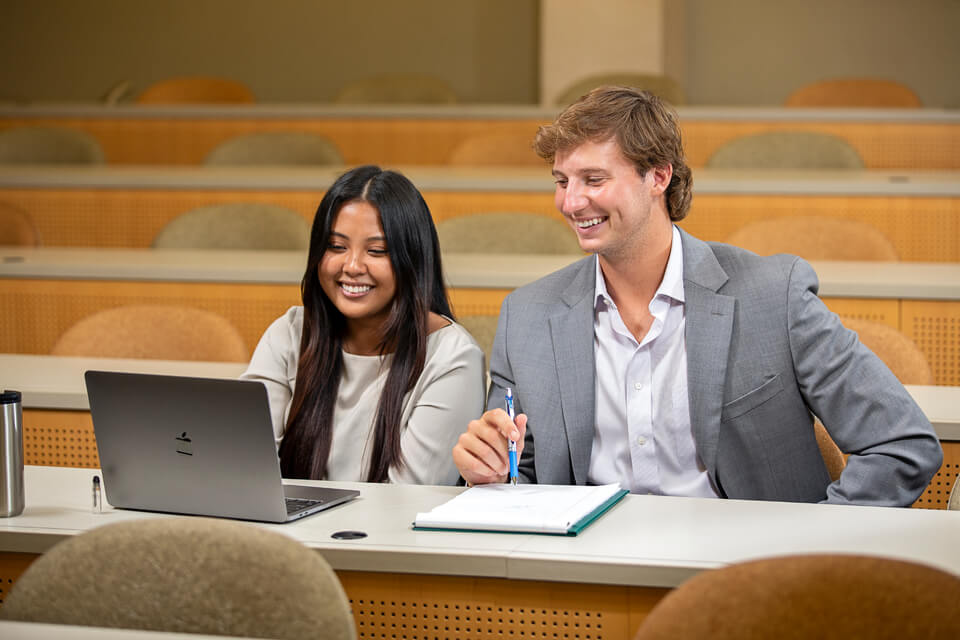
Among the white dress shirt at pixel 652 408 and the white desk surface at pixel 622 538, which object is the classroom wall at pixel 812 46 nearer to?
the white dress shirt at pixel 652 408

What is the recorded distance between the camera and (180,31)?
333 inches

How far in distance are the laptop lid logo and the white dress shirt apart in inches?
29.5

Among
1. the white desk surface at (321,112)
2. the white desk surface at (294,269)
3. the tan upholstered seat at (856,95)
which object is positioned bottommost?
the white desk surface at (294,269)

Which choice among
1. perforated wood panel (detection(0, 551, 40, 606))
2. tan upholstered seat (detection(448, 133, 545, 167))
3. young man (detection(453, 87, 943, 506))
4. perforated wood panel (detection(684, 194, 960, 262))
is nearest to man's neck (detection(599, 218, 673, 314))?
young man (detection(453, 87, 943, 506))

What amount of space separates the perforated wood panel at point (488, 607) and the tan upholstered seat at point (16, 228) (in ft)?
10.3

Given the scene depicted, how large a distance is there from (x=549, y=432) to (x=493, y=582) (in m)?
0.54

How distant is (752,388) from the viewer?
6.49 feet

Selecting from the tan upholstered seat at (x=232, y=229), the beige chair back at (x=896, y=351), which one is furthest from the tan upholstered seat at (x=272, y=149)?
the beige chair back at (x=896, y=351)

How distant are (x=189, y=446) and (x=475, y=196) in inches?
114

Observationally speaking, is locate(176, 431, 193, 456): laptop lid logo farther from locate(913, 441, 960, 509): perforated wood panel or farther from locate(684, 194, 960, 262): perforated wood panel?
locate(684, 194, 960, 262): perforated wood panel

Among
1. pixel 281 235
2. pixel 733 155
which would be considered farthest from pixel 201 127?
pixel 733 155

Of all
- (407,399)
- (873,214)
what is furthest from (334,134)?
(407,399)

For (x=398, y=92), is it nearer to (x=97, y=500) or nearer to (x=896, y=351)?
(x=896, y=351)

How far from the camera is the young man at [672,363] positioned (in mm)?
1895
